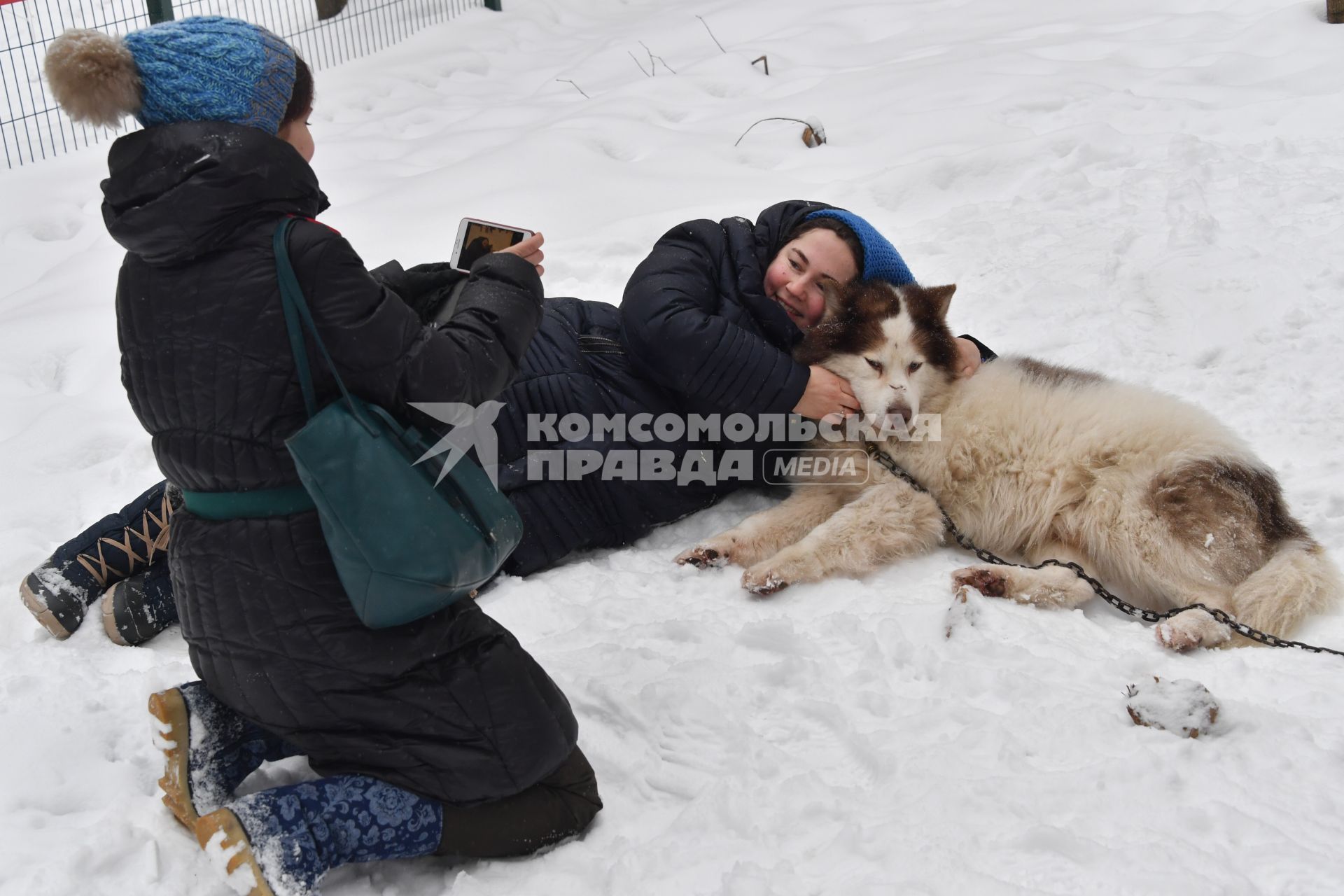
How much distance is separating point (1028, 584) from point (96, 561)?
2748mm

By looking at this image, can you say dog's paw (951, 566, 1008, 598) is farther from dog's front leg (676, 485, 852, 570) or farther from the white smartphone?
the white smartphone

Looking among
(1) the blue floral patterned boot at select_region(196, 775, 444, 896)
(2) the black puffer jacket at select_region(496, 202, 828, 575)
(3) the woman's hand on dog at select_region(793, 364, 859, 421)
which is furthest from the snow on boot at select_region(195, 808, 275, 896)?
(3) the woman's hand on dog at select_region(793, 364, 859, 421)

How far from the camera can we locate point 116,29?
23.9 feet

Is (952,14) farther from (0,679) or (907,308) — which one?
A: (0,679)

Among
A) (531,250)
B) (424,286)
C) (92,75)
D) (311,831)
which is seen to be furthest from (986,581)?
(92,75)

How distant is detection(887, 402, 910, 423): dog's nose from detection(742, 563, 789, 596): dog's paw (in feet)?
2.18

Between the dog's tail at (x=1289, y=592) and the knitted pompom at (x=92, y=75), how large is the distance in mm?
2972

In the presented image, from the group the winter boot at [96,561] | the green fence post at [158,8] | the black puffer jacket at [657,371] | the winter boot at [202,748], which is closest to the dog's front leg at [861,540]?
the black puffer jacket at [657,371]

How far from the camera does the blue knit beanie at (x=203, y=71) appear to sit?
1.64 metres

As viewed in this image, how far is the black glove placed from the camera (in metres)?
2.24

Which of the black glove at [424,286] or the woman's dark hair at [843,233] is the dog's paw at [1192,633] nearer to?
the woman's dark hair at [843,233]

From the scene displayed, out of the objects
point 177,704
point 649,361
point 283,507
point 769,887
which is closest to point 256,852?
point 177,704

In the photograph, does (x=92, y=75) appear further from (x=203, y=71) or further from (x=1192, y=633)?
(x=1192, y=633)

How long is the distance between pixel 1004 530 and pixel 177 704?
2.56 metres
